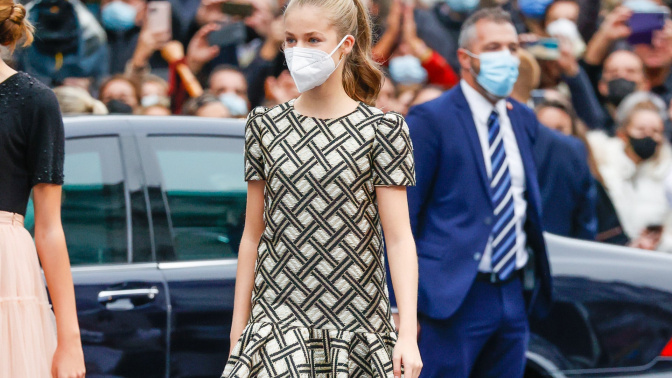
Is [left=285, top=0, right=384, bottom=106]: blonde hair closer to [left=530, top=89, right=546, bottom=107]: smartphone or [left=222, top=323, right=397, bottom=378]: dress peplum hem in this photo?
[left=222, top=323, right=397, bottom=378]: dress peplum hem

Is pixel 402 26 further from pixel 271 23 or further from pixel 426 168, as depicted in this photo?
pixel 426 168

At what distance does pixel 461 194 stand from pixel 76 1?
3874 millimetres

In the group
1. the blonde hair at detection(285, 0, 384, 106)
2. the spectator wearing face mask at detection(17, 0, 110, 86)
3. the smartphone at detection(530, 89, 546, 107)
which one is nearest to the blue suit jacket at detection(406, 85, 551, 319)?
the blonde hair at detection(285, 0, 384, 106)

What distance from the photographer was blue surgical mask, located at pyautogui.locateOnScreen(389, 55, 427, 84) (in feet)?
26.8

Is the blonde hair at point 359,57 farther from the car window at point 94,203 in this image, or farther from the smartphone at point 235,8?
the smartphone at point 235,8

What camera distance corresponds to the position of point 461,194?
3875mm

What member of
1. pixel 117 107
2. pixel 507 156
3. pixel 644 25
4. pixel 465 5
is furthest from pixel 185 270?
pixel 644 25

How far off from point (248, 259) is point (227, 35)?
497 centimetres

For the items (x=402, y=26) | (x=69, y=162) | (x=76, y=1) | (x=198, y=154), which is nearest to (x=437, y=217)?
(x=198, y=154)

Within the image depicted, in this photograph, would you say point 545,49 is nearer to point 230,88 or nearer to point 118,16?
point 230,88

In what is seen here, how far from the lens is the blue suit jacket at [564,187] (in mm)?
5910

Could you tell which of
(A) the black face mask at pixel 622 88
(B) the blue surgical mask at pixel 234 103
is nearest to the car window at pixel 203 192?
(B) the blue surgical mask at pixel 234 103

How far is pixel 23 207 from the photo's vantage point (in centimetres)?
278

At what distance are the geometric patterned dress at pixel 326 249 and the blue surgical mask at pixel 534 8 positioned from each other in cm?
607
